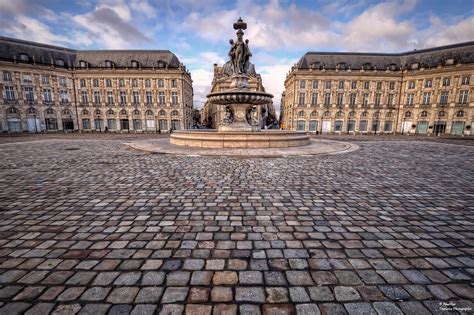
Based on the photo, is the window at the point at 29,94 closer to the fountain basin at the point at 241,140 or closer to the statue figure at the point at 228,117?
the statue figure at the point at 228,117

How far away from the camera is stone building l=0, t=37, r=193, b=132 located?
139 feet

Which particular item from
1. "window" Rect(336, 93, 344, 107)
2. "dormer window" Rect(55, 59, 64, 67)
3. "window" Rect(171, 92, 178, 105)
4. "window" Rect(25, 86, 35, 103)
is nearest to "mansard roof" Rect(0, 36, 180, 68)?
"dormer window" Rect(55, 59, 64, 67)

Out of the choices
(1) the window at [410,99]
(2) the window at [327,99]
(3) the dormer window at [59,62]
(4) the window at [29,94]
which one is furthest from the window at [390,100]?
(4) the window at [29,94]

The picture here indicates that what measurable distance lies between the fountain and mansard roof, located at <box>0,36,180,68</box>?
3786cm

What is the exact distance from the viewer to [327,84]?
4888cm

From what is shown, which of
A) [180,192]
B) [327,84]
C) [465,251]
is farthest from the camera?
[327,84]

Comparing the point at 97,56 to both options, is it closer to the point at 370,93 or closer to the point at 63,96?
the point at 63,96

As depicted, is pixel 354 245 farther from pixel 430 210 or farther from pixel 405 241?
pixel 430 210

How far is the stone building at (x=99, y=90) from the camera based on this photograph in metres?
42.4

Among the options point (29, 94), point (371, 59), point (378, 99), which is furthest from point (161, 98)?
point (371, 59)

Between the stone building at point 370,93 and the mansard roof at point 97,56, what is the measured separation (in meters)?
30.1

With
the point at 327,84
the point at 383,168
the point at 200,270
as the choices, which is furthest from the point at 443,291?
the point at 327,84

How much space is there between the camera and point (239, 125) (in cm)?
1529

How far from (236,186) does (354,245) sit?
309cm
